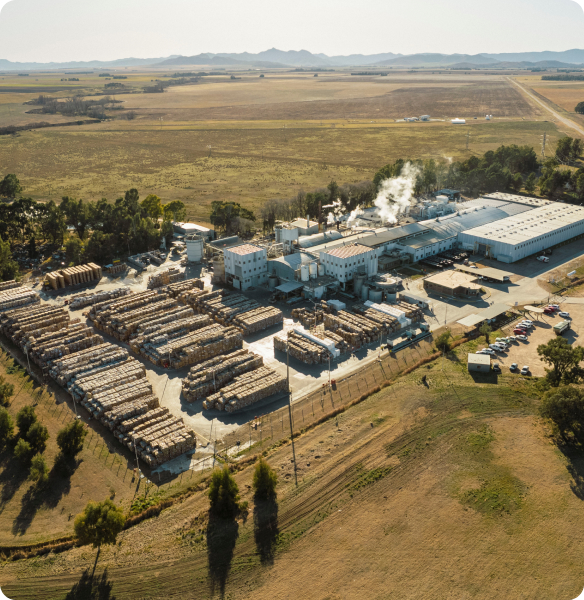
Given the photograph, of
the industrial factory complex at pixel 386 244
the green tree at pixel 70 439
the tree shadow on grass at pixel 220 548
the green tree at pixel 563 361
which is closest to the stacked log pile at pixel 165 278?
the industrial factory complex at pixel 386 244

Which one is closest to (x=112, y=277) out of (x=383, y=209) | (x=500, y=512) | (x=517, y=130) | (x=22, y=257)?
(x=22, y=257)

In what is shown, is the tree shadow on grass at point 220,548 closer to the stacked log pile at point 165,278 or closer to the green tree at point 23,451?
the green tree at point 23,451

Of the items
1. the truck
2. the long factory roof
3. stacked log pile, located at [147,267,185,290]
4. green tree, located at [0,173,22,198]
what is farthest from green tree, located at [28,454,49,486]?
green tree, located at [0,173,22,198]

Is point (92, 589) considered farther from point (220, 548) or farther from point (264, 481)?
point (264, 481)

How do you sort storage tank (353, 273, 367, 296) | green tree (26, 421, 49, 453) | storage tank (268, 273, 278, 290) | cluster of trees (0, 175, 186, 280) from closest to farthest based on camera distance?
green tree (26, 421, 49, 453)
storage tank (353, 273, 367, 296)
storage tank (268, 273, 278, 290)
cluster of trees (0, 175, 186, 280)

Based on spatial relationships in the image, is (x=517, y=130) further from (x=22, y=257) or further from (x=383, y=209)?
(x=22, y=257)

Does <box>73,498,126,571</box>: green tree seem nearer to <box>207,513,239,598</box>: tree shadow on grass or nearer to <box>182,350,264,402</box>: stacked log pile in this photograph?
<box>207,513,239,598</box>: tree shadow on grass
